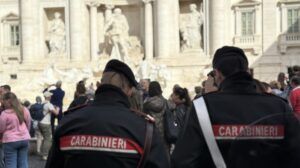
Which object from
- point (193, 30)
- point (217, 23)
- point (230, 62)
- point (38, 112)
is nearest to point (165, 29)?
point (193, 30)

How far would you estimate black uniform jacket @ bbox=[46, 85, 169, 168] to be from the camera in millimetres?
2928

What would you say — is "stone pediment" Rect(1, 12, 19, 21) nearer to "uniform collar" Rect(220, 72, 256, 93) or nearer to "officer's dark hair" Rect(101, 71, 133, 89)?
"officer's dark hair" Rect(101, 71, 133, 89)

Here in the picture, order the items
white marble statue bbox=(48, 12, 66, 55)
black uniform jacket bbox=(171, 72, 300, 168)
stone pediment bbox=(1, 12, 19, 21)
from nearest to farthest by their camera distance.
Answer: black uniform jacket bbox=(171, 72, 300, 168) < white marble statue bbox=(48, 12, 66, 55) < stone pediment bbox=(1, 12, 19, 21)

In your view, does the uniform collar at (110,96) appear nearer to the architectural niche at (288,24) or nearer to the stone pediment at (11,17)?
the architectural niche at (288,24)

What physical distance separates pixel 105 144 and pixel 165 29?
25.5m

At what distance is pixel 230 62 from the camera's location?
3113 mm

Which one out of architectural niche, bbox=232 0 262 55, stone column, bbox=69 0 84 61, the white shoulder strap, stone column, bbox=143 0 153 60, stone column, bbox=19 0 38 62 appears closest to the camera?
the white shoulder strap

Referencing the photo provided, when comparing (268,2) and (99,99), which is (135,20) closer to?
(268,2)

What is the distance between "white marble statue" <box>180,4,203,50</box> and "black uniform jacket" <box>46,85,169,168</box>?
26028 mm

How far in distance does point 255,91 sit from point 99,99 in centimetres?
89

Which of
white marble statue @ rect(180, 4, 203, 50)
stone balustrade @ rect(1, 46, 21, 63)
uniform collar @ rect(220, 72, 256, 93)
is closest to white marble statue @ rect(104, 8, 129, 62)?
white marble statue @ rect(180, 4, 203, 50)

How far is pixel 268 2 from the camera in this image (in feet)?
92.6

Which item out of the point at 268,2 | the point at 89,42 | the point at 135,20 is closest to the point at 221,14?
the point at 268,2

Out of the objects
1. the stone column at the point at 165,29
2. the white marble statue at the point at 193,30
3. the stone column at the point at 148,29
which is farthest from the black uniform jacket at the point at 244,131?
the stone column at the point at 148,29
